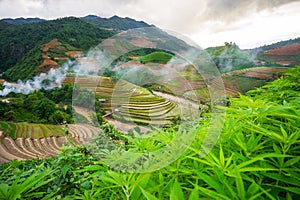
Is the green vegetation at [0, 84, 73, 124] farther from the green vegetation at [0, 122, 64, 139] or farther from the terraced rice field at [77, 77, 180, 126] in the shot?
the terraced rice field at [77, 77, 180, 126]

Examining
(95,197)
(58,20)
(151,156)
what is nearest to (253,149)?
(151,156)

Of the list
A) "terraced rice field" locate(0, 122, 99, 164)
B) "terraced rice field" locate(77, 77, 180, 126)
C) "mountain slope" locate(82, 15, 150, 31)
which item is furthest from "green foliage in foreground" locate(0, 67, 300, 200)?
"mountain slope" locate(82, 15, 150, 31)

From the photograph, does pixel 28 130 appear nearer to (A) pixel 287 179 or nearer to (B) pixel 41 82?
(B) pixel 41 82

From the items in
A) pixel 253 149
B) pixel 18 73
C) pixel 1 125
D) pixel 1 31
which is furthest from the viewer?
pixel 1 31

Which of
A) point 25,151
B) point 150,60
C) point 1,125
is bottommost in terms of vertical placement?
point 25,151

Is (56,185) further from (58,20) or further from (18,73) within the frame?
(58,20)

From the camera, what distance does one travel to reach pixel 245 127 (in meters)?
0.49

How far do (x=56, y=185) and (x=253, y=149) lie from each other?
660mm

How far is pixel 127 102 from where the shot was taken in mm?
1243

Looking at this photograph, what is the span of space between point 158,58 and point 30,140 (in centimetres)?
2386

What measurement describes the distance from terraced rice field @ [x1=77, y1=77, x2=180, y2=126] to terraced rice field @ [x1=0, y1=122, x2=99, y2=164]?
55.0 ft

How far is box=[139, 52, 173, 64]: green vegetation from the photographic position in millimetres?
1243

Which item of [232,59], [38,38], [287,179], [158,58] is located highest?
[38,38]

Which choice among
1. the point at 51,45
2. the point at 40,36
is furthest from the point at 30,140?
the point at 40,36
